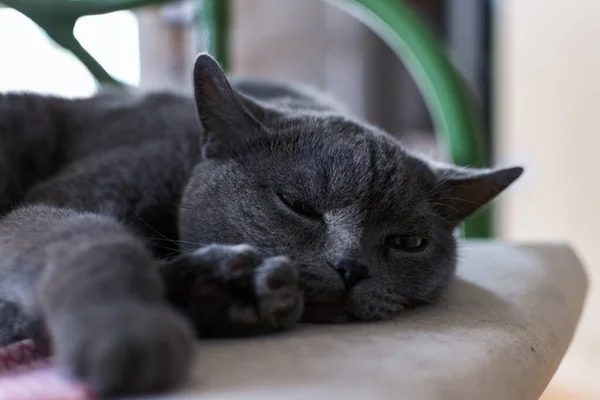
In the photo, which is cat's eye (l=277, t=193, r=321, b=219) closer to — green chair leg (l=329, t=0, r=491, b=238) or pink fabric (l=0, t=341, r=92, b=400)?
pink fabric (l=0, t=341, r=92, b=400)

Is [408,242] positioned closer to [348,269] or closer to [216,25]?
[348,269]

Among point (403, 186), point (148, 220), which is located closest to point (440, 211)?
point (403, 186)

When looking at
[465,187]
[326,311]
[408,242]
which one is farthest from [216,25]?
[326,311]

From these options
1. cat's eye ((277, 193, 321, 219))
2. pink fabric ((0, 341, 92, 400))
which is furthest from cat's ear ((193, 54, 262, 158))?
pink fabric ((0, 341, 92, 400))

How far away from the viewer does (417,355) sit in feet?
2.08

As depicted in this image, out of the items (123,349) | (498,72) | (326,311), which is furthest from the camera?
(498,72)

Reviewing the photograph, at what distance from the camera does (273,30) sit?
139 inches

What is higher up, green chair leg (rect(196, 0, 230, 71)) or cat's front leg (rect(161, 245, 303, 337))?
green chair leg (rect(196, 0, 230, 71))

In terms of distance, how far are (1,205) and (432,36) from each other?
1062 millimetres

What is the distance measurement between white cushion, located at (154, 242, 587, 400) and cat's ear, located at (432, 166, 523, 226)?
0.47 feet

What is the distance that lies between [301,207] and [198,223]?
16 cm

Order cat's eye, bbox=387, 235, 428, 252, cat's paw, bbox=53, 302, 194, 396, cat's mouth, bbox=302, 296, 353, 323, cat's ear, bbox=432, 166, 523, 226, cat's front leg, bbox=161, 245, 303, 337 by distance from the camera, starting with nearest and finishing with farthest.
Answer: cat's paw, bbox=53, 302, 194, 396 < cat's front leg, bbox=161, 245, 303, 337 < cat's mouth, bbox=302, 296, 353, 323 < cat's eye, bbox=387, 235, 428, 252 < cat's ear, bbox=432, 166, 523, 226

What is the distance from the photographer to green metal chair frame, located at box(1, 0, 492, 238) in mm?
1541

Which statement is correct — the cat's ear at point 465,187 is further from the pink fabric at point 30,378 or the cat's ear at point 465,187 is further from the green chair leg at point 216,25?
the green chair leg at point 216,25
